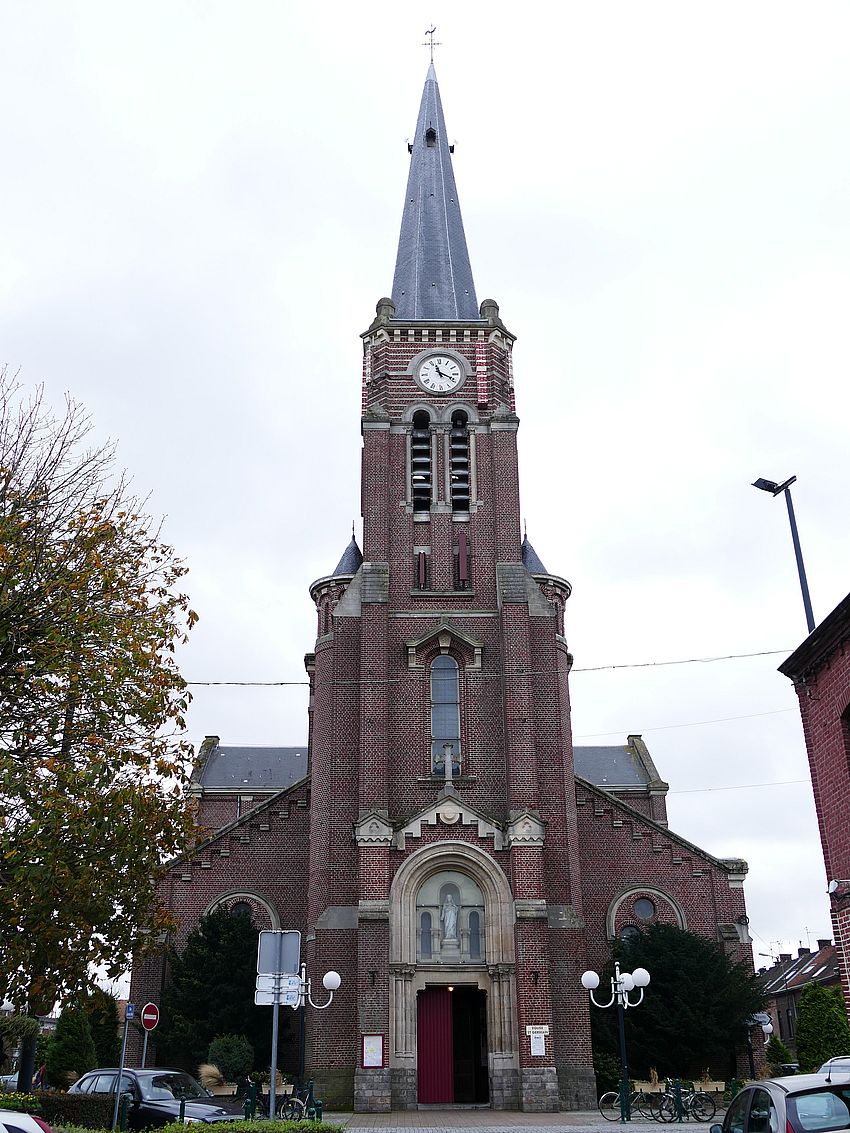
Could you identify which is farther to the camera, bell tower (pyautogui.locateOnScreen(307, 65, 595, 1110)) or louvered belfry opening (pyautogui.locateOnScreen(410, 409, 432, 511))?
louvered belfry opening (pyautogui.locateOnScreen(410, 409, 432, 511))

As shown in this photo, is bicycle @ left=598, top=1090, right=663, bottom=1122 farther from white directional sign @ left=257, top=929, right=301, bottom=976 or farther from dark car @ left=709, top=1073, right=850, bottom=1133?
dark car @ left=709, top=1073, right=850, bottom=1133

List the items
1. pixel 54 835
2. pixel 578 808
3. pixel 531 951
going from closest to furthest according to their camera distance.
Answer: pixel 54 835
pixel 531 951
pixel 578 808

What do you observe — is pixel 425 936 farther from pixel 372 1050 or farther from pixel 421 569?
pixel 421 569

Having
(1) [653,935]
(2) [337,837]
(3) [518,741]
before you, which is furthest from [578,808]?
(2) [337,837]

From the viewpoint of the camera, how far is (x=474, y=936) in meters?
29.0

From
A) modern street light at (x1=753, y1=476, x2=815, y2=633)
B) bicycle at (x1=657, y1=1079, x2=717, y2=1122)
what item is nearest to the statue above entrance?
bicycle at (x1=657, y1=1079, x2=717, y2=1122)

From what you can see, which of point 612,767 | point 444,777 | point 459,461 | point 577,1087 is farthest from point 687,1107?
point 612,767

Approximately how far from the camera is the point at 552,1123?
75.2ft

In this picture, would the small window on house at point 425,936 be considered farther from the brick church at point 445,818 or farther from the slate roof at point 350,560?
the slate roof at point 350,560

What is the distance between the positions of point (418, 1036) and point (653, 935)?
9168 millimetres

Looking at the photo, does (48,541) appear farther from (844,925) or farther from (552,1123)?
(552,1123)

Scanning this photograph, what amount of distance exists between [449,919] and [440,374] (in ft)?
57.4

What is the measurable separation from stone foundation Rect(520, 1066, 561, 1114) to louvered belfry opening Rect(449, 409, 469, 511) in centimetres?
1631

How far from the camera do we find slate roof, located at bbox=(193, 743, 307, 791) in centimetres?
5172
